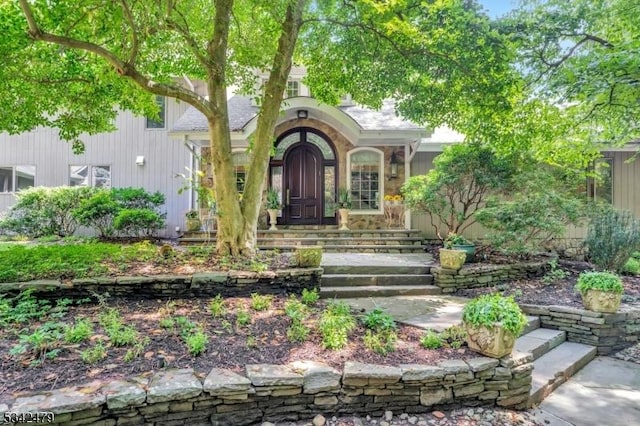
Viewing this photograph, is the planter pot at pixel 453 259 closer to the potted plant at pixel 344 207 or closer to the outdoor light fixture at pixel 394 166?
the potted plant at pixel 344 207

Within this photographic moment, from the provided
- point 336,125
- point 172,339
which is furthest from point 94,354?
point 336,125

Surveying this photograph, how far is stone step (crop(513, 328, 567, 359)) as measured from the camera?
3.85m

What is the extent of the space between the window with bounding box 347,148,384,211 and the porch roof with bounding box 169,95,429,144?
43 cm

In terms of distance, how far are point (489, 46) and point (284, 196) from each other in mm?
6252

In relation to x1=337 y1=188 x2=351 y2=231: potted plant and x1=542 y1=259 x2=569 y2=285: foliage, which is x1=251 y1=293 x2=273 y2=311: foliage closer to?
x1=542 y1=259 x2=569 y2=285: foliage

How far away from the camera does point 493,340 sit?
9.97 ft

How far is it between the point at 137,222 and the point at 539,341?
9.58m

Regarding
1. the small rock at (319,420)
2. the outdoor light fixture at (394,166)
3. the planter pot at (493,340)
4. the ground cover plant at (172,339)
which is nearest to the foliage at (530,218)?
the outdoor light fixture at (394,166)

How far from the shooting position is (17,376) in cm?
252

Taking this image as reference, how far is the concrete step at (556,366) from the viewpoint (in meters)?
3.23

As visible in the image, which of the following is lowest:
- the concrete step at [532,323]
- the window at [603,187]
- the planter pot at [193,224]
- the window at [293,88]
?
the concrete step at [532,323]

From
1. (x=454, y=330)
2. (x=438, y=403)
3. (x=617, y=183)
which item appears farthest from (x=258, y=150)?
(x=617, y=183)

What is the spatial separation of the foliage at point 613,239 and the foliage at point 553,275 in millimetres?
668

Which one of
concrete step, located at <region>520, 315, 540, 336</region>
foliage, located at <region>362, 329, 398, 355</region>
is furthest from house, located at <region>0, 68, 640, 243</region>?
foliage, located at <region>362, 329, 398, 355</region>
